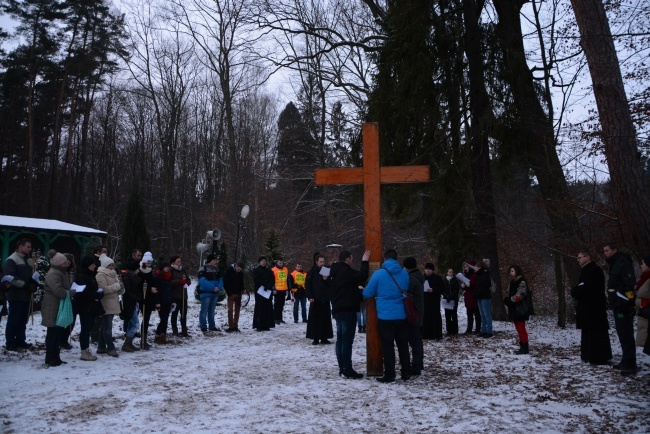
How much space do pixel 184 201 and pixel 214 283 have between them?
2808 centimetres

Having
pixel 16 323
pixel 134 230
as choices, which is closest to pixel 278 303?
pixel 16 323

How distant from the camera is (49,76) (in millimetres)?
30625

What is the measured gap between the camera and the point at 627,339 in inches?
294

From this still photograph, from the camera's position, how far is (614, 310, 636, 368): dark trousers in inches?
292

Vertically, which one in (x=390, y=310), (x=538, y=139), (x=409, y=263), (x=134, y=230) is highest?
(x=538, y=139)

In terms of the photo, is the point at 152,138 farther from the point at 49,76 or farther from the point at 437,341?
the point at 437,341

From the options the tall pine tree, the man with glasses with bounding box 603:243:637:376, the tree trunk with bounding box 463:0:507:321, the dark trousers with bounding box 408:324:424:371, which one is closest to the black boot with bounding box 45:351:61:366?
the dark trousers with bounding box 408:324:424:371

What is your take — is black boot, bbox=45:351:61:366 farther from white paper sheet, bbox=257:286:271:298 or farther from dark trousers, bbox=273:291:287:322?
dark trousers, bbox=273:291:287:322

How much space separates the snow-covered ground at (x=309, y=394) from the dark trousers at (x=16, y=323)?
0.38 meters

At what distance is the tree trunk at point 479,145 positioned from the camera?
45.0 feet

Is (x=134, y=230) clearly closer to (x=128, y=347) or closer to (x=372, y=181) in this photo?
(x=128, y=347)

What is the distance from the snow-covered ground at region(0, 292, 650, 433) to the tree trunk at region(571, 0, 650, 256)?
2.15 m

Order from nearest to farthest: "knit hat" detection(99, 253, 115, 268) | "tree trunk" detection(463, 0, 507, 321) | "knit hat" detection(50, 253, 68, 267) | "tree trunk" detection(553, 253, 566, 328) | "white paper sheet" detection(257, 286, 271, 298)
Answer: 1. "knit hat" detection(50, 253, 68, 267)
2. "knit hat" detection(99, 253, 115, 268)
3. "tree trunk" detection(553, 253, 566, 328)
4. "tree trunk" detection(463, 0, 507, 321)
5. "white paper sheet" detection(257, 286, 271, 298)

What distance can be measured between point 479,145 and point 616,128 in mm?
5484
